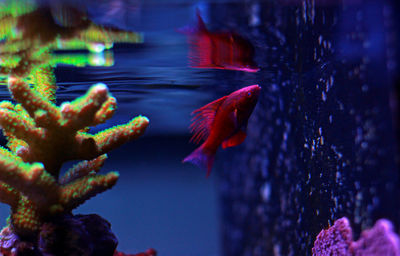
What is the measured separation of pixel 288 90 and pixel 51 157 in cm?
210

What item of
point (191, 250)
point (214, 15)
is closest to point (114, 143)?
point (214, 15)

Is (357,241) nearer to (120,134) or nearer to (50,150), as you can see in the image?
(120,134)

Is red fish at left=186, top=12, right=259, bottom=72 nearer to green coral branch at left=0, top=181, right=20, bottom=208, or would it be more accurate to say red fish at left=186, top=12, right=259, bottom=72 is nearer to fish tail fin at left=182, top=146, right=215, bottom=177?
fish tail fin at left=182, top=146, right=215, bottom=177

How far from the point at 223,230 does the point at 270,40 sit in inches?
201

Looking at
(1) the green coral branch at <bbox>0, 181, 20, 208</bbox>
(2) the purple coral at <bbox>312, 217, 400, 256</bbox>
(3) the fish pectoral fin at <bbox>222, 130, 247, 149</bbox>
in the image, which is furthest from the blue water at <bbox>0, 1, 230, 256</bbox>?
(2) the purple coral at <bbox>312, 217, 400, 256</bbox>

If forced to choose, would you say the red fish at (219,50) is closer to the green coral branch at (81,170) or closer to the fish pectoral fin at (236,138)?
the fish pectoral fin at (236,138)

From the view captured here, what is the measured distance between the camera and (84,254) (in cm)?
187

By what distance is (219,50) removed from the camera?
2.53 m

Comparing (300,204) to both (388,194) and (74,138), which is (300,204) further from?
(74,138)

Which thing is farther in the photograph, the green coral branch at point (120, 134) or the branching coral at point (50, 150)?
the green coral branch at point (120, 134)

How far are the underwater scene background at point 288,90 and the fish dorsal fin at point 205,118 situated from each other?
0.56 m

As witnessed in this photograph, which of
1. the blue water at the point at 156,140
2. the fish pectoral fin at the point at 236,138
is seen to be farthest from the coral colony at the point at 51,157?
the fish pectoral fin at the point at 236,138

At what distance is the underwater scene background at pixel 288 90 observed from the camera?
5.02 ft

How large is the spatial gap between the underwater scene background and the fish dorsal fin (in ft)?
1.84
